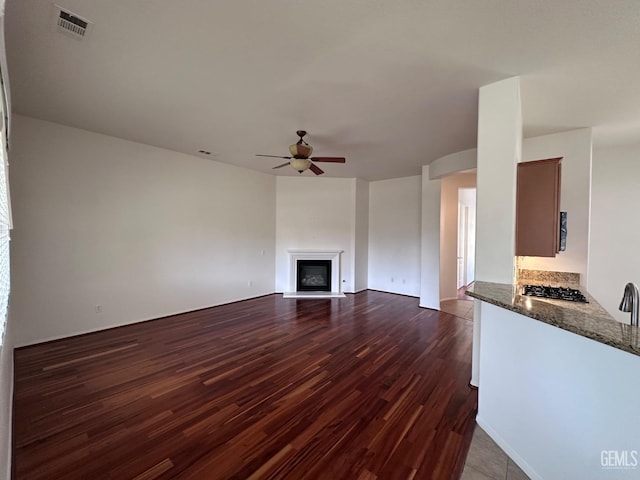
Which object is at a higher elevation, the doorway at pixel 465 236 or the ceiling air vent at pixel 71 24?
the ceiling air vent at pixel 71 24

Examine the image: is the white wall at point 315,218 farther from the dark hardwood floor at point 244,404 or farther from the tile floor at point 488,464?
the tile floor at point 488,464

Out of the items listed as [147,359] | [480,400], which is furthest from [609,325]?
[147,359]

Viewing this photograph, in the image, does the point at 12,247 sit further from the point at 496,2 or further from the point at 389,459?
the point at 496,2

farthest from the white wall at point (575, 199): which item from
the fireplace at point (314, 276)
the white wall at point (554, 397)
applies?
the fireplace at point (314, 276)

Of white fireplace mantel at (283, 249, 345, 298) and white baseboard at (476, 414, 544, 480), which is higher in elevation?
white fireplace mantel at (283, 249, 345, 298)

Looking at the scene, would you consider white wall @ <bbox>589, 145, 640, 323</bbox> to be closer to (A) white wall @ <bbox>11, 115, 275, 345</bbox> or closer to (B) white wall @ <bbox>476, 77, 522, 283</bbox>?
(B) white wall @ <bbox>476, 77, 522, 283</bbox>

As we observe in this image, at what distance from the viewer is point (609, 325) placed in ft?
4.45

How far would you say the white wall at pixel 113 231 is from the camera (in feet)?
10.9

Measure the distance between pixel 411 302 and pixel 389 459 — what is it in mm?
4314

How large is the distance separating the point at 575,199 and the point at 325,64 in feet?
11.4

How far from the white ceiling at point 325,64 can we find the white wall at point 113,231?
55cm

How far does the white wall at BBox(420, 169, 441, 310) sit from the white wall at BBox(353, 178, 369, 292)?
169 cm

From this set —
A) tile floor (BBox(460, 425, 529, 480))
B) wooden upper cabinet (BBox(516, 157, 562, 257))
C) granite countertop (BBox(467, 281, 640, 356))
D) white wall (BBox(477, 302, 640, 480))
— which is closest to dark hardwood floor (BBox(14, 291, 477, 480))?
tile floor (BBox(460, 425, 529, 480))

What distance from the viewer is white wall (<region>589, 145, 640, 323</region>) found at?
3850mm
